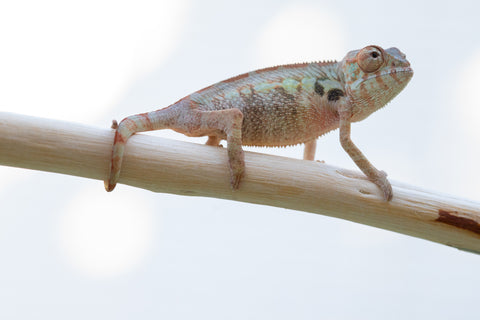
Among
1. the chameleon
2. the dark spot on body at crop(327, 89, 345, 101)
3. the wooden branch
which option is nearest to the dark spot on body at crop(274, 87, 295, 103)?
the chameleon

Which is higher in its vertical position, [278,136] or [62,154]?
[278,136]

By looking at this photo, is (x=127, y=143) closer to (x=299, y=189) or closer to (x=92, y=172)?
(x=92, y=172)

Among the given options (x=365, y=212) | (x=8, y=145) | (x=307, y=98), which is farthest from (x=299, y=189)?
(x=8, y=145)

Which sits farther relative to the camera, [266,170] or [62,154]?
[266,170]

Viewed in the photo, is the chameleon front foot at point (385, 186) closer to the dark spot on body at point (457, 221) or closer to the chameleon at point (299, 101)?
the chameleon at point (299, 101)

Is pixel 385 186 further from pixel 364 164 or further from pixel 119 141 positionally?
pixel 119 141
